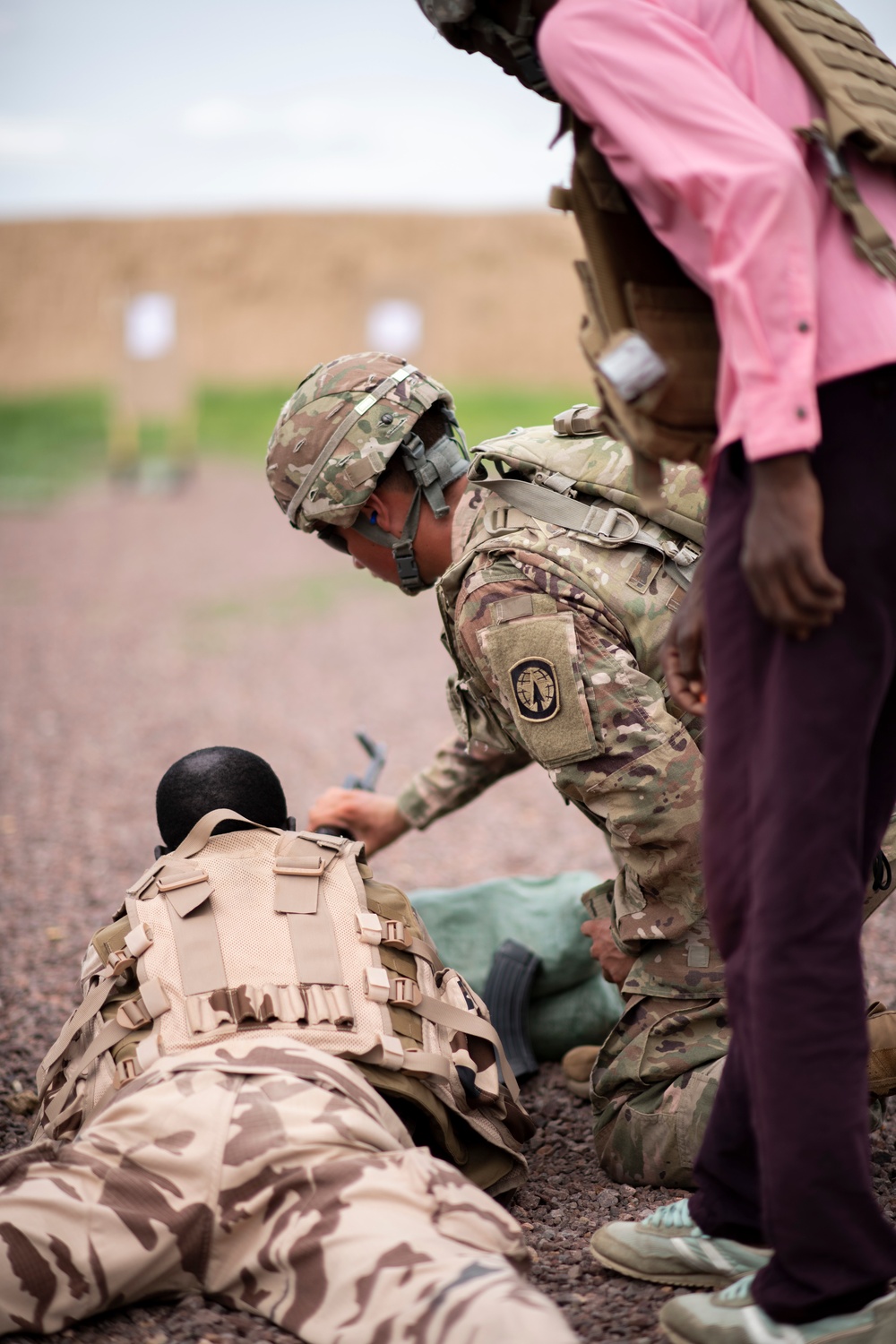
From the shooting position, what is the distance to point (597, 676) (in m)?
2.92

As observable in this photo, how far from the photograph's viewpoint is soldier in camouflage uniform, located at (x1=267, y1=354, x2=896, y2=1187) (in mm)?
2910

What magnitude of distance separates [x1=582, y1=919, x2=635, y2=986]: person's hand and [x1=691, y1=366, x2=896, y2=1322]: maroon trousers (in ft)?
3.64

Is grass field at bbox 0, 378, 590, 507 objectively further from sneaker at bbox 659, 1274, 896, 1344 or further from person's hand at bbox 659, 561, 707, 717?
sneaker at bbox 659, 1274, 896, 1344

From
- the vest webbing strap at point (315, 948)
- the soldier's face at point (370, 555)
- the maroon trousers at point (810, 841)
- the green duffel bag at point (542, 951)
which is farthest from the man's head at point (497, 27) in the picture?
the green duffel bag at point (542, 951)

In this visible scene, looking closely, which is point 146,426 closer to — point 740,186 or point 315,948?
point 315,948

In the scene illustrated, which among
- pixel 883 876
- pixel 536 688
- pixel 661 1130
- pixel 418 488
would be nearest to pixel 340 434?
pixel 418 488

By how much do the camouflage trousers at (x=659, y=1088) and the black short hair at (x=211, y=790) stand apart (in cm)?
98

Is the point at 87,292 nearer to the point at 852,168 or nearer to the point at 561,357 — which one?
the point at 561,357

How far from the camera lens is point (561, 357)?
30469mm

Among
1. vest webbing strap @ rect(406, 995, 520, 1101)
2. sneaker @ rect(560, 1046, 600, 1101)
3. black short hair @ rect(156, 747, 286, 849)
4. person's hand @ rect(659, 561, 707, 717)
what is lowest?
sneaker @ rect(560, 1046, 600, 1101)

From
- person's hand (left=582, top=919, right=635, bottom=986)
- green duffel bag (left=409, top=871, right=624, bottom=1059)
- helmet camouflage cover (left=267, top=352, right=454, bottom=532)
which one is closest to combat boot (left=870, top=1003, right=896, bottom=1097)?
person's hand (left=582, top=919, right=635, bottom=986)

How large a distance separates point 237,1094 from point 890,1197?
1.42 metres

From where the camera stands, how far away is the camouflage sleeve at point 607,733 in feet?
9.49

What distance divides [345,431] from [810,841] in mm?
1833
